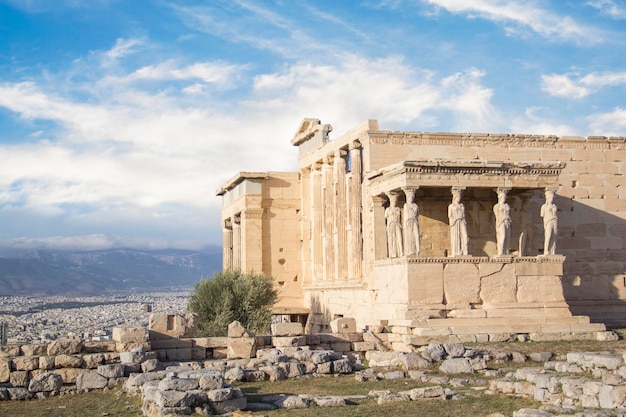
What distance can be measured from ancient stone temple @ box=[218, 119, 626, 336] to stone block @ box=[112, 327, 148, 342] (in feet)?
18.9

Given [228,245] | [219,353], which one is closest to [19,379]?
[219,353]

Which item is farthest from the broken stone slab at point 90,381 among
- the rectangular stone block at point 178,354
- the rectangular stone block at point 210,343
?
the rectangular stone block at point 210,343

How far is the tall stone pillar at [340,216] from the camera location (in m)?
28.6

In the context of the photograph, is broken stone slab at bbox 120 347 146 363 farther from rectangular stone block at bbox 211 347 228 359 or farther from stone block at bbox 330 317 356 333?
stone block at bbox 330 317 356 333

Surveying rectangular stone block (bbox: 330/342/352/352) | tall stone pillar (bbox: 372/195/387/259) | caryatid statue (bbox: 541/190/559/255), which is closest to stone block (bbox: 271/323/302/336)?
rectangular stone block (bbox: 330/342/352/352)

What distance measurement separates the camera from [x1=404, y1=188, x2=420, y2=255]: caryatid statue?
21062mm

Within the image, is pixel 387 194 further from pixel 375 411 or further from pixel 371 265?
pixel 375 411

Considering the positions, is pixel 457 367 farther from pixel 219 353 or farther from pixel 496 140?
pixel 496 140

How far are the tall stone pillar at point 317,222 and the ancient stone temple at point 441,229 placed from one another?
47 millimetres

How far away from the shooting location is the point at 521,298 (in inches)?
831

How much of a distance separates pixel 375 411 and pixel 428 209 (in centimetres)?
1196

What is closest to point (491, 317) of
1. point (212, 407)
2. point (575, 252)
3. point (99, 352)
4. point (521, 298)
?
point (521, 298)

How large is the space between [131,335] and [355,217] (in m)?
11.6

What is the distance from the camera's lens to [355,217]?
1094 inches
